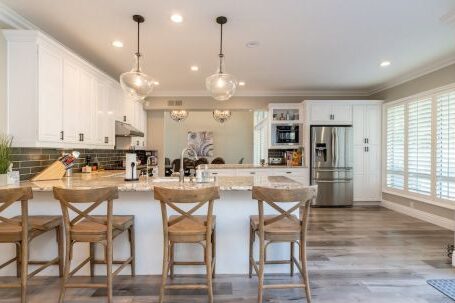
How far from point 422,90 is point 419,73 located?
31 cm

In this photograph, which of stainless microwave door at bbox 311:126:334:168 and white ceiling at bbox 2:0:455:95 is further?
stainless microwave door at bbox 311:126:334:168

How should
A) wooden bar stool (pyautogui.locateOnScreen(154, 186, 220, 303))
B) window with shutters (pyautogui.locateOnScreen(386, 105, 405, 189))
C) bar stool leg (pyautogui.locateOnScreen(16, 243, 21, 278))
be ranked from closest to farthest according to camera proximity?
wooden bar stool (pyautogui.locateOnScreen(154, 186, 220, 303))
bar stool leg (pyautogui.locateOnScreen(16, 243, 21, 278))
window with shutters (pyautogui.locateOnScreen(386, 105, 405, 189))

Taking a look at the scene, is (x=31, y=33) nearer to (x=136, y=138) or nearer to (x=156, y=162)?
(x=136, y=138)

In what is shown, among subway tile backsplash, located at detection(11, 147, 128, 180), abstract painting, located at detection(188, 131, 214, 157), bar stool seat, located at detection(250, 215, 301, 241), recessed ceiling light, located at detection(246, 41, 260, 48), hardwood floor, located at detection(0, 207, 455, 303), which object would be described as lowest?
hardwood floor, located at detection(0, 207, 455, 303)

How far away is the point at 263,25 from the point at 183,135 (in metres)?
7.80

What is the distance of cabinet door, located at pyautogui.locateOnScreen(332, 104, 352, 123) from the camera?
6.27m

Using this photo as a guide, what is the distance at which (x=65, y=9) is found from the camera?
286cm

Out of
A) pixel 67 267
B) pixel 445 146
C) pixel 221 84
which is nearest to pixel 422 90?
pixel 445 146

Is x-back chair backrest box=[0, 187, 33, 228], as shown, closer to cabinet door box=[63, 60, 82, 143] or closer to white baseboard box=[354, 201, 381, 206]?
cabinet door box=[63, 60, 82, 143]

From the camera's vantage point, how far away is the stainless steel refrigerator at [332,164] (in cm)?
611

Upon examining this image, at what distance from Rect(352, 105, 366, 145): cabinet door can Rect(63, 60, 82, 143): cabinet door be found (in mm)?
5375

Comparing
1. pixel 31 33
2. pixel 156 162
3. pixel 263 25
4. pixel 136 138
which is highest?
pixel 263 25

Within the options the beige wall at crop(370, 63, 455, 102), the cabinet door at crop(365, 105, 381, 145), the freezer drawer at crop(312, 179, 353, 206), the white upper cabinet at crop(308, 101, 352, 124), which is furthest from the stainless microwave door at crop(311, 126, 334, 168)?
→ the beige wall at crop(370, 63, 455, 102)

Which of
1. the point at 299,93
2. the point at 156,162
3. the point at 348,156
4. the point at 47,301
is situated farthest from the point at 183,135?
the point at 47,301
